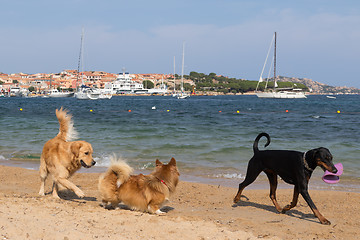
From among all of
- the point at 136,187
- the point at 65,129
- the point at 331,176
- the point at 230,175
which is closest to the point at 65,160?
the point at 65,129

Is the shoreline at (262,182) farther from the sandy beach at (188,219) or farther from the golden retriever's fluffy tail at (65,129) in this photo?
the golden retriever's fluffy tail at (65,129)

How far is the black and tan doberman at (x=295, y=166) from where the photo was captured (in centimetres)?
536

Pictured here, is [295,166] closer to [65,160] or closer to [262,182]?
[262,182]

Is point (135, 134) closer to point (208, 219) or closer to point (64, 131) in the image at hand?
point (64, 131)

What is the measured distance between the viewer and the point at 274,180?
6.25 m

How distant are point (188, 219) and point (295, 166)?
70.5 inches

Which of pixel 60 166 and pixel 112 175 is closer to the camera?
pixel 112 175

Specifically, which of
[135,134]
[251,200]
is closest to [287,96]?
[135,134]

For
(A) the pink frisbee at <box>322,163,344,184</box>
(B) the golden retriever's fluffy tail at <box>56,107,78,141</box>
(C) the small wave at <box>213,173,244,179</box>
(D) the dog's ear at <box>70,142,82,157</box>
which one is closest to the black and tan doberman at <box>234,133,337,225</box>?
(A) the pink frisbee at <box>322,163,344,184</box>

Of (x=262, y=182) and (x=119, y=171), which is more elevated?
(x=119, y=171)

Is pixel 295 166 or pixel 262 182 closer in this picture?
pixel 295 166

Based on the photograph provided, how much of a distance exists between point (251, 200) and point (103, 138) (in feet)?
35.2

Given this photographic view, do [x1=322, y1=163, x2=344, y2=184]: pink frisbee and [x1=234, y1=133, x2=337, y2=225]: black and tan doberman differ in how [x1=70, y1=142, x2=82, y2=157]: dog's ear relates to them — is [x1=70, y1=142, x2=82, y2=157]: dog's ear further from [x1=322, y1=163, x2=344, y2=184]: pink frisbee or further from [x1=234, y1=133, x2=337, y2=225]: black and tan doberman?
[x1=322, y1=163, x2=344, y2=184]: pink frisbee

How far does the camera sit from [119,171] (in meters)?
5.63
